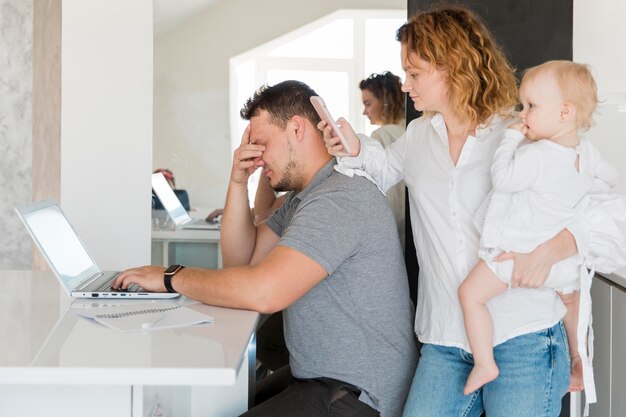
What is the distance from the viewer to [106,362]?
61.6 inches

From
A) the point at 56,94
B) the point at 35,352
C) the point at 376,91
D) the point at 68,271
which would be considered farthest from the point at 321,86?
the point at 35,352

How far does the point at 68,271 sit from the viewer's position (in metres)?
2.26

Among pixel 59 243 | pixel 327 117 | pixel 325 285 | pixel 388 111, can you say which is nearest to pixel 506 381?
pixel 325 285

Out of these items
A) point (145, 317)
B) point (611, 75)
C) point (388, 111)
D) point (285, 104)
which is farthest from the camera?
point (388, 111)

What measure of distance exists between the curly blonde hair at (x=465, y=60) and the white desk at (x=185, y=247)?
1.71m

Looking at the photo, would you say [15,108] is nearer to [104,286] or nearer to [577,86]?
[104,286]

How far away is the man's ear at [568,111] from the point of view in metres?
2.03

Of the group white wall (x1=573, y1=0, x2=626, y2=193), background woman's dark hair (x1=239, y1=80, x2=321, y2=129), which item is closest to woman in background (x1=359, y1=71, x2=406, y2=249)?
white wall (x1=573, y1=0, x2=626, y2=193)

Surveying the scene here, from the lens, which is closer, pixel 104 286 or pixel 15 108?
pixel 104 286

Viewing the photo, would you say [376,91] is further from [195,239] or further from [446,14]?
[446,14]

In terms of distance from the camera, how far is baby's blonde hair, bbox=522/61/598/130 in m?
2.03

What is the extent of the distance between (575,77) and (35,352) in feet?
4.09

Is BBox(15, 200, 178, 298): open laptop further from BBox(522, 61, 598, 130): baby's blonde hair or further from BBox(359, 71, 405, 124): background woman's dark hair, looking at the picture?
BBox(359, 71, 405, 124): background woman's dark hair

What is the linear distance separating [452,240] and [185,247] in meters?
1.83
